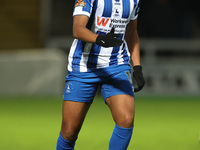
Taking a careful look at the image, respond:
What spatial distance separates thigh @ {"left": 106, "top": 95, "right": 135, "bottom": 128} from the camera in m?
5.70

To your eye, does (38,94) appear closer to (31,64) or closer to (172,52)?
(31,64)

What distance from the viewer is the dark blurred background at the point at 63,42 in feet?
53.8

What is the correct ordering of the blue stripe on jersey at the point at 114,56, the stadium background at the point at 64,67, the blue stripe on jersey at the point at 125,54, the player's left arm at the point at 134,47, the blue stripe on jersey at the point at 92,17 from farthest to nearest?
the stadium background at the point at 64,67
the player's left arm at the point at 134,47
the blue stripe on jersey at the point at 125,54
the blue stripe on jersey at the point at 114,56
the blue stripe on jersey at the point at 92,17

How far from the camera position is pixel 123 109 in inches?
225

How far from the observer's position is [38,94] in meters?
16.3

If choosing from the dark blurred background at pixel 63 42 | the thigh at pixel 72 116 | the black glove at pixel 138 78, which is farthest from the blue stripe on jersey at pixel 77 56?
the dark blurred background at pixel 63 42

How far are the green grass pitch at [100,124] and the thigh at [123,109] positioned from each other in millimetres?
2137

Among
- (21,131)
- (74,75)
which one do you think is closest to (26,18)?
(21,131)

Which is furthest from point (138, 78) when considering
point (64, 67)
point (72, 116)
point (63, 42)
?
point (63, 42)

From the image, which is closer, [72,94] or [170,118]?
[72,94]

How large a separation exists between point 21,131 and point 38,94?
659 cm

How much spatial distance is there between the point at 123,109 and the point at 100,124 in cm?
499

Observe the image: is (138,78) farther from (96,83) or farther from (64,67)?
(64,67)

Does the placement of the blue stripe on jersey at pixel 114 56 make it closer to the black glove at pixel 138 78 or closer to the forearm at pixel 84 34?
the black glove at pixel 138 78
